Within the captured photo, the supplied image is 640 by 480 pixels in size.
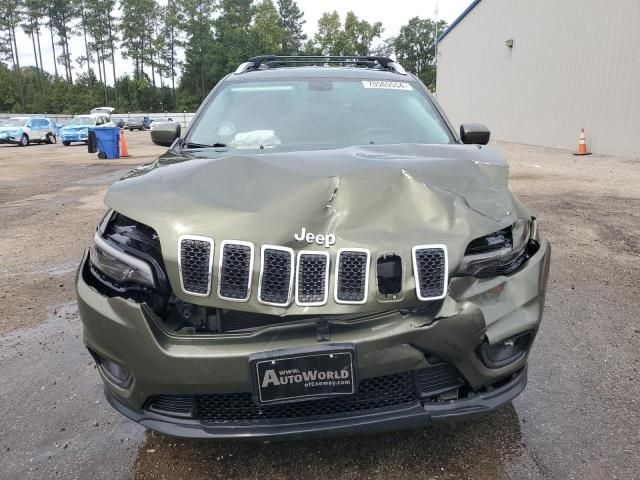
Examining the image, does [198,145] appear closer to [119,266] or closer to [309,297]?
[119,266]

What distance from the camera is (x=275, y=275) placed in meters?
1.74

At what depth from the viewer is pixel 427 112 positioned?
336 centimetres

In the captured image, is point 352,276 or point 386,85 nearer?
point 352,276

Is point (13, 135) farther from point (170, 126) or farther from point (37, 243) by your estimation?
point (170, 126)

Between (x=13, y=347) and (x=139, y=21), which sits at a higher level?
(x=139, y=21)

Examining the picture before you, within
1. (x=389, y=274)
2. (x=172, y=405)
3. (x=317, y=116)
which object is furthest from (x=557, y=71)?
(x=172, y=405)

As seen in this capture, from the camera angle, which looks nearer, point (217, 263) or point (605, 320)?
point (217, 263)

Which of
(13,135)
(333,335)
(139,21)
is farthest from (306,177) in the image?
(139,21)

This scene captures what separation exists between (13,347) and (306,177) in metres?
2.61

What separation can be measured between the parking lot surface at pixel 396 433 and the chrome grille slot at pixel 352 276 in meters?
0.85

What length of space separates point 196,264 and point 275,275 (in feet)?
0.95

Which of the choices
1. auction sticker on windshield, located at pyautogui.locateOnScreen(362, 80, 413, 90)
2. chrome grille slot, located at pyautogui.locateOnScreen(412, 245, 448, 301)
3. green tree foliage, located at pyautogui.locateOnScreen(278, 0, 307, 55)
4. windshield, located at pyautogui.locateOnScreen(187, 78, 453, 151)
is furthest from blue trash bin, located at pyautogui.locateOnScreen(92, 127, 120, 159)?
green tree foliage, located at pyautogui.locateOnScreen(278, 0, 307, 55)

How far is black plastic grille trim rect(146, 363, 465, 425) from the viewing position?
182 cm

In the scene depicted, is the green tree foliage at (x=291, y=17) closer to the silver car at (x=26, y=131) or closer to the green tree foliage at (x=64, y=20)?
the green tree foliage at (x=64, y=20)
